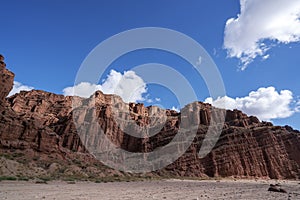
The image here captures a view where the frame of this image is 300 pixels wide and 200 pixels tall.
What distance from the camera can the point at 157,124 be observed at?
14162cm

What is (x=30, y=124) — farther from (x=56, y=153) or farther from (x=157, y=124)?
(x=157, y=124)

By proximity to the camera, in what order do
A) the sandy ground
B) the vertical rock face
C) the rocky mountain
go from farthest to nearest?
1. the vertical rock face
2. the rocky mountain
3. the sandy ground

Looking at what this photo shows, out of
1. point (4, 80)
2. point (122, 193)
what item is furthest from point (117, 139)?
point (122, 193)

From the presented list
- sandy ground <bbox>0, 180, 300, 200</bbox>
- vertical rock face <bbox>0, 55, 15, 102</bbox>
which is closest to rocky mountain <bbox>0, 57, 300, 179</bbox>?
vertical rock face <bbox>0, 55, 15, 102</bbox>

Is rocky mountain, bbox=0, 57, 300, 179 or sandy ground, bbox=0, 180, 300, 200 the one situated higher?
rocky mountain, bbox=0, 57, 300, 179

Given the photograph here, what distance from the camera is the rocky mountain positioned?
150 ft

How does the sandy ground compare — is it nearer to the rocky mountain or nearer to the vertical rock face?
the rocky mountain

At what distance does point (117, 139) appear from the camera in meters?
130

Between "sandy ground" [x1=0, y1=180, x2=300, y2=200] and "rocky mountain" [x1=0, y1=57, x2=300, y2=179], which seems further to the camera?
"rocky mountain" [x1=0, y1=57, x2=300, y2=179]

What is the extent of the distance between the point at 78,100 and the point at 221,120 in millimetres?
91638

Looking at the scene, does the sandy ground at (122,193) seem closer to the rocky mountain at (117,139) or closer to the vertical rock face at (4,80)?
the rocky mountain at (117,139)

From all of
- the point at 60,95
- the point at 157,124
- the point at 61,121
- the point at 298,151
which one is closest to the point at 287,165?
the point at 298,151

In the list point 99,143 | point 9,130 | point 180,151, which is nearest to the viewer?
point 9,130

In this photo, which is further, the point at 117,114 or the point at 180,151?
the point at 117,114
